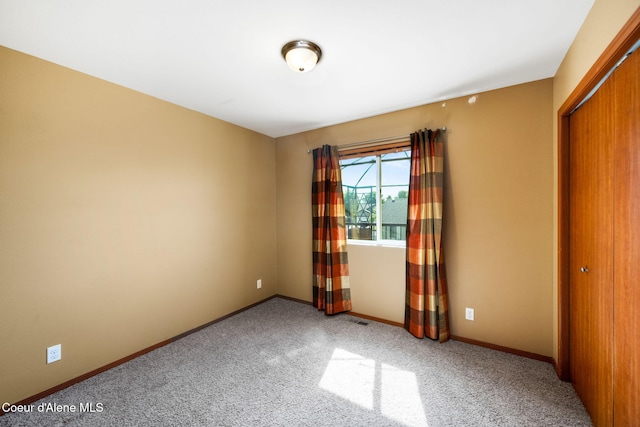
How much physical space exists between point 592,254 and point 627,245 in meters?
0.42

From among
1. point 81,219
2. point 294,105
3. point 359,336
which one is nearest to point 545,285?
point 359,336

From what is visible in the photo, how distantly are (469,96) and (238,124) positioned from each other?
2614 mm

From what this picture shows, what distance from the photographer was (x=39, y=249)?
1.83m

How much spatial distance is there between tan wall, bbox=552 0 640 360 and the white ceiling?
0.08m

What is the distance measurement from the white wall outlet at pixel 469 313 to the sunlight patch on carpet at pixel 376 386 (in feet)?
2.87

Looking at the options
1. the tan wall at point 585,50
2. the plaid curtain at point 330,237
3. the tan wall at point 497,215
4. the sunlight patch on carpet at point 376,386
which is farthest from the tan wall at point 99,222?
the tan wall at point 585,50

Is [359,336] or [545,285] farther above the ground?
[545,285]

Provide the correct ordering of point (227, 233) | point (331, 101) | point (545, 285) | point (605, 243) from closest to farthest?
1. point (605, 243)
2. point (545, 285)
3. point (331, 101)
4. point (227, 233)

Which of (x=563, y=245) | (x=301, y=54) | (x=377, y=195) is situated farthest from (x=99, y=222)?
(x=563, y=245)

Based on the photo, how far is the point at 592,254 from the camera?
154 cm

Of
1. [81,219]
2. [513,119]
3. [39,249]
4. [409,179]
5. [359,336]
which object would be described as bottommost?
[359,336]

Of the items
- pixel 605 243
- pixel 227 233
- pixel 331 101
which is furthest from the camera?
pixel 227 233

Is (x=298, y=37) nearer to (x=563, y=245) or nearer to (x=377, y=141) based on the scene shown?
(x=377, y=141)

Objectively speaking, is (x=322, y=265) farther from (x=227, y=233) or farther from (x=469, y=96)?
(x=469, y=96)
